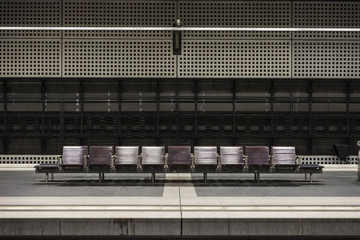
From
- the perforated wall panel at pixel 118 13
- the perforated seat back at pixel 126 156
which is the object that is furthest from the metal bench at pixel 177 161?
the perforated wall panel at pixel 118 13

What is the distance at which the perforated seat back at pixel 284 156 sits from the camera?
8695mm

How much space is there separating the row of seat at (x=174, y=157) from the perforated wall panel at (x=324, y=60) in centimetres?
430

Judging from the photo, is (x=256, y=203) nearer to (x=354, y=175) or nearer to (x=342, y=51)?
(x=354, y=175)

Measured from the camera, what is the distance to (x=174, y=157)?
866 centimetres

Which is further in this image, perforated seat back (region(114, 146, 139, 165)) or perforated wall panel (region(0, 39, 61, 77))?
perforated wall panel (region(0, 39, 61, 77))

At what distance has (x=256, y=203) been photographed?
6137 millimetres

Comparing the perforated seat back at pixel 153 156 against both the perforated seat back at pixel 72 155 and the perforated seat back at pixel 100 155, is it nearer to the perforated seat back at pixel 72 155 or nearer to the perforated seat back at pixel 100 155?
the perforated seat back at pixel 100 155

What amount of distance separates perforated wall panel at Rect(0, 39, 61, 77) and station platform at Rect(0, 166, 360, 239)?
4772 millimetres

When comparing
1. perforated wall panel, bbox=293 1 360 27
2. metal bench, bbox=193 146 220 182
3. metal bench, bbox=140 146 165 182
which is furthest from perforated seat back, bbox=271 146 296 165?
perforated wall panel, bbox=293 1 360 27

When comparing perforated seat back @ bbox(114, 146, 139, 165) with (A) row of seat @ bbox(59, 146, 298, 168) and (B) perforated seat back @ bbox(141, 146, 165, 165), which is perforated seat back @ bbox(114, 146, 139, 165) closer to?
(A) row of seat @ bbox(59, 146, 298, 168)

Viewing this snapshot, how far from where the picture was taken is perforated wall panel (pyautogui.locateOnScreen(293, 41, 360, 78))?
38.7 ft

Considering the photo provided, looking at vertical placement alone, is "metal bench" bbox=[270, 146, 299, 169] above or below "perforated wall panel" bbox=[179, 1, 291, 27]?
below

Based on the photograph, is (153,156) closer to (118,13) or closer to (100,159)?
(100,159)

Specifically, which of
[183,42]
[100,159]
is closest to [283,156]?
Result: [100,159]
